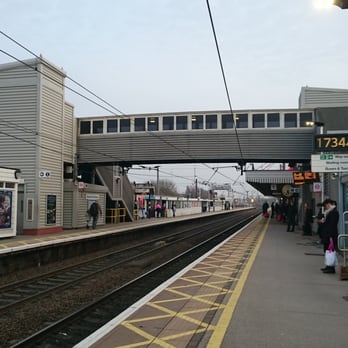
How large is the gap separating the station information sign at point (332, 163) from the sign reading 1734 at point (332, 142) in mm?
302

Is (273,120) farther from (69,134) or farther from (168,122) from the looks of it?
(69,134)

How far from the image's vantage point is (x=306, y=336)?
5.57 meters

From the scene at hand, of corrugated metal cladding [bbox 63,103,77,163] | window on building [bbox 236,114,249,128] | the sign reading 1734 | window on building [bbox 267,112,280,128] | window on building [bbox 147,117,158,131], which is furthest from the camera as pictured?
window on building [bbox 147,117,158,131]

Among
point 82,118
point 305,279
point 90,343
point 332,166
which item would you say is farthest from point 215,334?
point 82,118

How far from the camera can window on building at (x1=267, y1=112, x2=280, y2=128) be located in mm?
30406

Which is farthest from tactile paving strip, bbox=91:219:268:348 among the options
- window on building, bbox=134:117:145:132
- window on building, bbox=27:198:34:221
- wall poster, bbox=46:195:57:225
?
window on building, bbox=134:117:145:132

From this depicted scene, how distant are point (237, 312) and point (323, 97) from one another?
29495 millimetres

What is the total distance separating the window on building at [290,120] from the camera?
99.2ft

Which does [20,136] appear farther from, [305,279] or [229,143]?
[305,279]

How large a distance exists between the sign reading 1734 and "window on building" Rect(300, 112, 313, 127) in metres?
18.6

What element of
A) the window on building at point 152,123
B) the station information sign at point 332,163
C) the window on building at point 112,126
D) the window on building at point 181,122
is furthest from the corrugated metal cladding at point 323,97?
the station information sign at point 332,163

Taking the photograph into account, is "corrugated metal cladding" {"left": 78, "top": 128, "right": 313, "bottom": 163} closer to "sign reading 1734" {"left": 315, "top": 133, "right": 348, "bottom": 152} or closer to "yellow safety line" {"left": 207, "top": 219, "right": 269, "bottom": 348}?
"sign reading 1734" {"left": 315, "top": 133, "right": 348, "bottom": 152}

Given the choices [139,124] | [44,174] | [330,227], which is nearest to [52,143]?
[44,174]

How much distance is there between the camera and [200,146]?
102 ft
